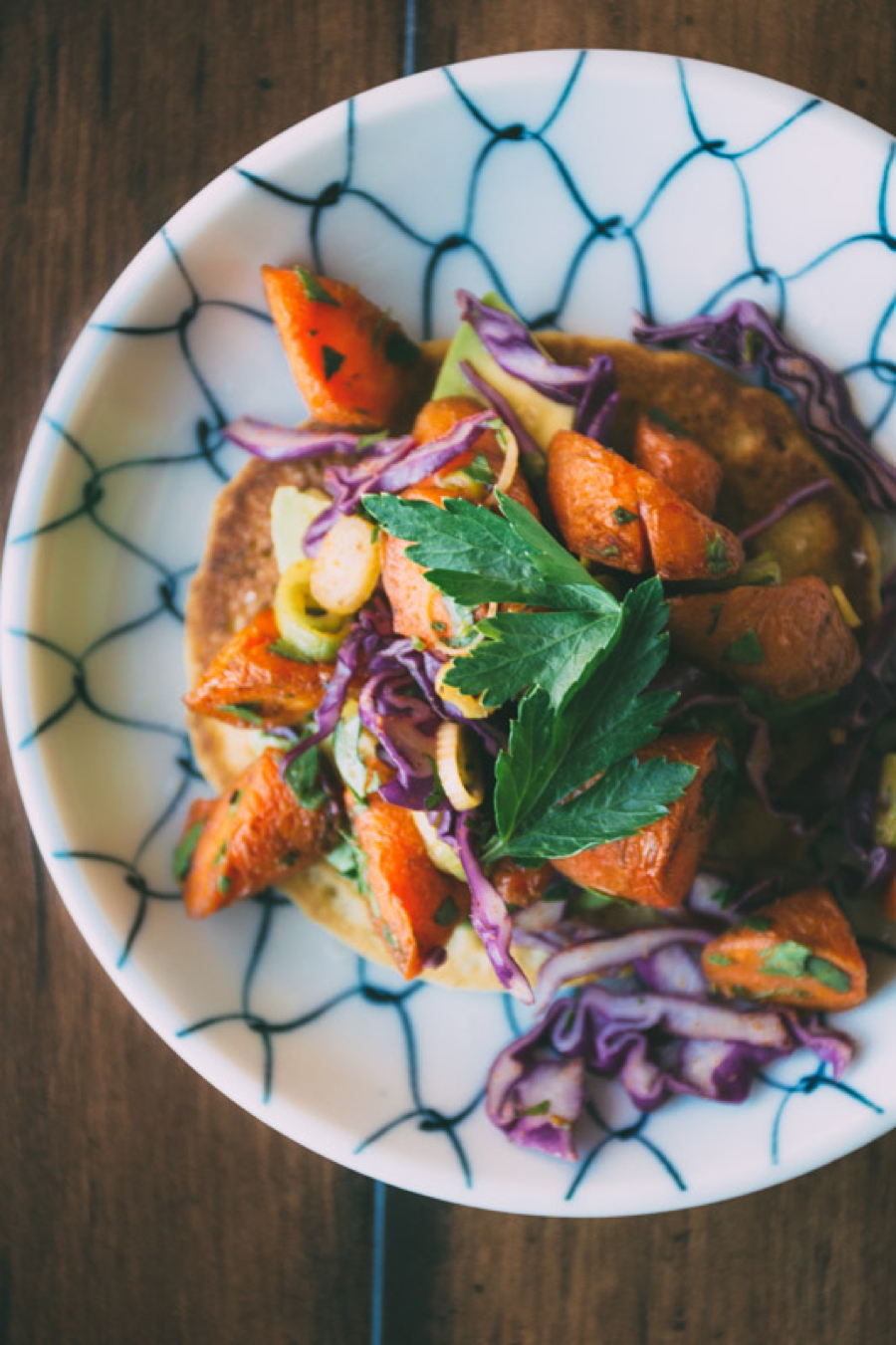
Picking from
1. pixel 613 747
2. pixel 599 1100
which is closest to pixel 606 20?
pixel 613 747

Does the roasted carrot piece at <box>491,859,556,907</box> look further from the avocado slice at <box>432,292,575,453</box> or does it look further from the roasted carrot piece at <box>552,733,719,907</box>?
the avocado slice at <box>432,292,575,453</box>

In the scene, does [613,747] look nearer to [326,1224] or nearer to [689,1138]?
[689,1138]

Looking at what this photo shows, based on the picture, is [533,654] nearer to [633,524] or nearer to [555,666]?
[555,666]

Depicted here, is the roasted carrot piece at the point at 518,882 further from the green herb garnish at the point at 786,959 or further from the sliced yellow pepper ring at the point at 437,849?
the green herb garnish at the point at 786,959

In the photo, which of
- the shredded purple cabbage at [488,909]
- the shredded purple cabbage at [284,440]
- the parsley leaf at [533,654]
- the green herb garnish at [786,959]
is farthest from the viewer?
the shredded purple cabbage at [284,440]

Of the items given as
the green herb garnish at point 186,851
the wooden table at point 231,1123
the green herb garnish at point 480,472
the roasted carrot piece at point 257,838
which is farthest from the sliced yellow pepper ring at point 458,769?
the wooden table at point 231,1123
